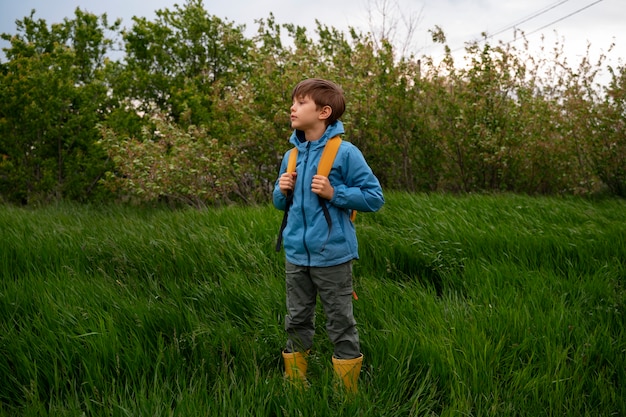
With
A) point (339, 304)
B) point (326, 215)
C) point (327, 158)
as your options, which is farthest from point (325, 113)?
point (339, 304)

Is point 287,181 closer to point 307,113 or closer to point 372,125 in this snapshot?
point 307,113

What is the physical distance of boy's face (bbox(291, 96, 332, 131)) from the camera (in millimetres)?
2902

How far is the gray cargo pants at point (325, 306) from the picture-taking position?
9.45 ft

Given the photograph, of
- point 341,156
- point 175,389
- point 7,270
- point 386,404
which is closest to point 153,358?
point 175,389

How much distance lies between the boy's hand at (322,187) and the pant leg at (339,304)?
356 mm

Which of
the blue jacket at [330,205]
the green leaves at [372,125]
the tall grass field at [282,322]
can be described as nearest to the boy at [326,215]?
the blue jacket at [330,205]

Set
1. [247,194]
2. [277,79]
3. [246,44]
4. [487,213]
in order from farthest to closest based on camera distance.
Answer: [246,44] → [247,194] → [277,79] → [487,213]

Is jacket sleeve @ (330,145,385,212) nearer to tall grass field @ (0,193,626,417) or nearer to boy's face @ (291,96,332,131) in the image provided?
boy's face @ (291,96,332,131)

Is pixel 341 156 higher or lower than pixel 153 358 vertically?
higher

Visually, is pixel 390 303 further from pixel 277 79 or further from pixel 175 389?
pixel 277 79

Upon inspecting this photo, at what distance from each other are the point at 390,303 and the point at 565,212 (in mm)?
3546

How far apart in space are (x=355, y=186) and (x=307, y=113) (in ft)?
1.39

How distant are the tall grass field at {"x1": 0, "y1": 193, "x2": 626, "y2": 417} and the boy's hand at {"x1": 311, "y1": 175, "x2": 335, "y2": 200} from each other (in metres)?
0.88

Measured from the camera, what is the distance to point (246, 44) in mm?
11734
